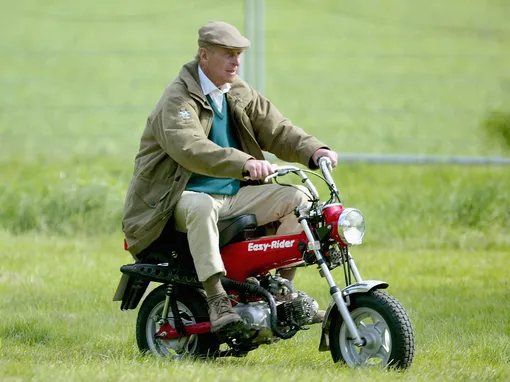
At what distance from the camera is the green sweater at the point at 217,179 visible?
6977 mm

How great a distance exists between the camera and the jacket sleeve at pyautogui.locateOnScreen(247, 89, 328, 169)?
714cm

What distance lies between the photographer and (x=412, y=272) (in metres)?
10.0

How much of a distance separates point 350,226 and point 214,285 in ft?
2.63

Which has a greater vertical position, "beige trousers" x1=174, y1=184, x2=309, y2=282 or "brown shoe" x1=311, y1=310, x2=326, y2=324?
"beige trousers" x1=174, y1=184, x2=309, y2=282

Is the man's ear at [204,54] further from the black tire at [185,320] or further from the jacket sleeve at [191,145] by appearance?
the black tire at [185,320]

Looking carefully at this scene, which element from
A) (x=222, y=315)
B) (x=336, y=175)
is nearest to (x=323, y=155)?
(x=222, y=315)

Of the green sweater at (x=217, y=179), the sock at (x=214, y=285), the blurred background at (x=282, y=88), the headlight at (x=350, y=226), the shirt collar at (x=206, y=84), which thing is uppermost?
the shirt collar at (x=206, y=84)

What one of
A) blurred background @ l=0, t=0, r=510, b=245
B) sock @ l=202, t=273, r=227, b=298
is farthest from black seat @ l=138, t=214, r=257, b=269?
blurred background @ l=0, t=0, r=510, b=245

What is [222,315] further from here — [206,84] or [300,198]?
[206,84]

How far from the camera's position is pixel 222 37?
689cm

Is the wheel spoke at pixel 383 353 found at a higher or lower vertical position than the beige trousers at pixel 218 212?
lower

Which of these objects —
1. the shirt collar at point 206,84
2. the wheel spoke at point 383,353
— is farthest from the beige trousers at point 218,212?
the wheel spoke at point 383,353

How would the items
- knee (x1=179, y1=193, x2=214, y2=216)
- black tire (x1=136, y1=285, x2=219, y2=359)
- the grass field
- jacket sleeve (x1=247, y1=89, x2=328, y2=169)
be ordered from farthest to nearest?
1. the grass field
2. jacket sleeve (x1=247, y1=89, x2=328, y2=169)
3. black tire (x1=136, y1=285, x2=219, y2=359)
4. knee (x1=179, y1=193, x2=214, y2=216)

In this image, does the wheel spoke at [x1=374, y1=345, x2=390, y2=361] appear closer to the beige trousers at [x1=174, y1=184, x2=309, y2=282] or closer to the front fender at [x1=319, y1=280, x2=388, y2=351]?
the front fender at [x1=319, y1=280, x2=388, y2=351]
